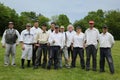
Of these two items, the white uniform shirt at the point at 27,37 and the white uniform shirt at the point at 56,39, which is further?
the white uniform shirt at the point at 27,37

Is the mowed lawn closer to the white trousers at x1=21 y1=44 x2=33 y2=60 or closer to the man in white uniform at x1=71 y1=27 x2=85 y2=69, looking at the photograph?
the white trousers at x1=21 y1=44 x2=33 y2=60

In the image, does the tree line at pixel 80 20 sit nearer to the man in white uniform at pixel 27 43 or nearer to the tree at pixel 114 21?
the tree at pixel 114 21

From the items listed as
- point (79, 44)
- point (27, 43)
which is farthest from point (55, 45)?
point (27, 43)

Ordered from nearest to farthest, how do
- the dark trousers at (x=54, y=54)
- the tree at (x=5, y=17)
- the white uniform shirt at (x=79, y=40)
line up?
1. the dark trousers at (x=54, y=54)
2. the white uniform shirt at (x=79, y=40)
3. the tree at (x=5, y=17)

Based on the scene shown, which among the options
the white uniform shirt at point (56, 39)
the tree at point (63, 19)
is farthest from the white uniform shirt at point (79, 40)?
the tree at point (63, 19)

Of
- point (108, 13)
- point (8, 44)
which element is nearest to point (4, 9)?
point (108, 13)

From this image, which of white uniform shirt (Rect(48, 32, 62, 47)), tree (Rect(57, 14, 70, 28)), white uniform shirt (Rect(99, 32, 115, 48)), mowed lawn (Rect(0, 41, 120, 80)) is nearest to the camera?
mowed lawn (Rect(0, 41, 120, 80))

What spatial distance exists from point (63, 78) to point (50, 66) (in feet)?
8.81

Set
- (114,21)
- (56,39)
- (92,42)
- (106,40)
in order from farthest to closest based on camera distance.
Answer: (114,21) < (56,39) < (92,42) < (106,40)

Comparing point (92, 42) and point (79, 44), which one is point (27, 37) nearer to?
point (79, 44)

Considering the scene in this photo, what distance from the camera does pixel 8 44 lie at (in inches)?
645

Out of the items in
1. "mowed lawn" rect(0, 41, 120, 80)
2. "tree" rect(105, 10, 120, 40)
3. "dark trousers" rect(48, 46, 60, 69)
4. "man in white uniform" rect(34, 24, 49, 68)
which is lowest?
"mowed lawn" rect(0, 41, 120, 80)

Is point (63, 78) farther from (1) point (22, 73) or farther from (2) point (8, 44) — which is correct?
(2) point (8, 44)

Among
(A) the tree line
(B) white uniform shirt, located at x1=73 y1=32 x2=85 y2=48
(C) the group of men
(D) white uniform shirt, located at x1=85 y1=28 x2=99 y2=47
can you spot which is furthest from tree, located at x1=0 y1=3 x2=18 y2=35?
(D) white uniform shirt, located at x1=85 y1=28 x2=99 y2=47
